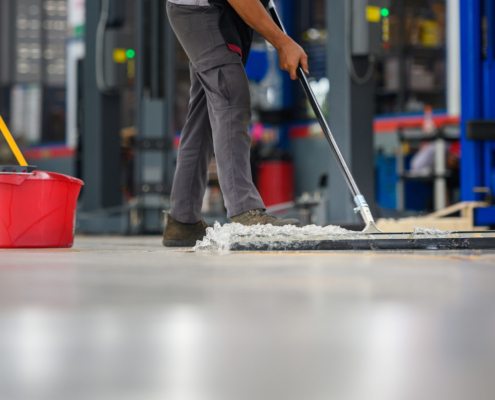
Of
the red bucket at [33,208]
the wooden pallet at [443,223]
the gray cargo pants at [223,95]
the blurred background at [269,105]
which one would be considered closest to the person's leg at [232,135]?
the gray cargo pants at [223,95]

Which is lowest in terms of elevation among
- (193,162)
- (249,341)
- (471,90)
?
(249,341)

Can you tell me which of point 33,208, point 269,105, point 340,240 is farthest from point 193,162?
Result: point 269,105

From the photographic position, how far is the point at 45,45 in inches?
390

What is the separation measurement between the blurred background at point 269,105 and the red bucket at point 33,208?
185 cm

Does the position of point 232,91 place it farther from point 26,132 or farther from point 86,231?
point 26,132

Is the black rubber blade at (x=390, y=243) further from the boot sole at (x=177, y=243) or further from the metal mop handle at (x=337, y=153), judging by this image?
the boot sole at (x=177, y=243)

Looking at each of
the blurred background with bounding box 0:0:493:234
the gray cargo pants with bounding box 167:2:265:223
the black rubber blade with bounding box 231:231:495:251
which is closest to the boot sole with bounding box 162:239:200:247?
the gray cargo pants with bounding box 167:2:265:223

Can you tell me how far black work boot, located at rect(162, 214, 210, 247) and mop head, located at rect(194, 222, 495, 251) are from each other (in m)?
0.45

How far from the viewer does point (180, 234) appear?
183 centimetres

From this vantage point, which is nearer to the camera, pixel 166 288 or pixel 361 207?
pixel 166 288

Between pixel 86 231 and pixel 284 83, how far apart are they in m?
3.85

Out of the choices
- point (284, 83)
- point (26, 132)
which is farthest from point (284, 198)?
point (26, 132)

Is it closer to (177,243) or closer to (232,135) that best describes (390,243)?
(232,135)

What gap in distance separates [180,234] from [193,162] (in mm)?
216
